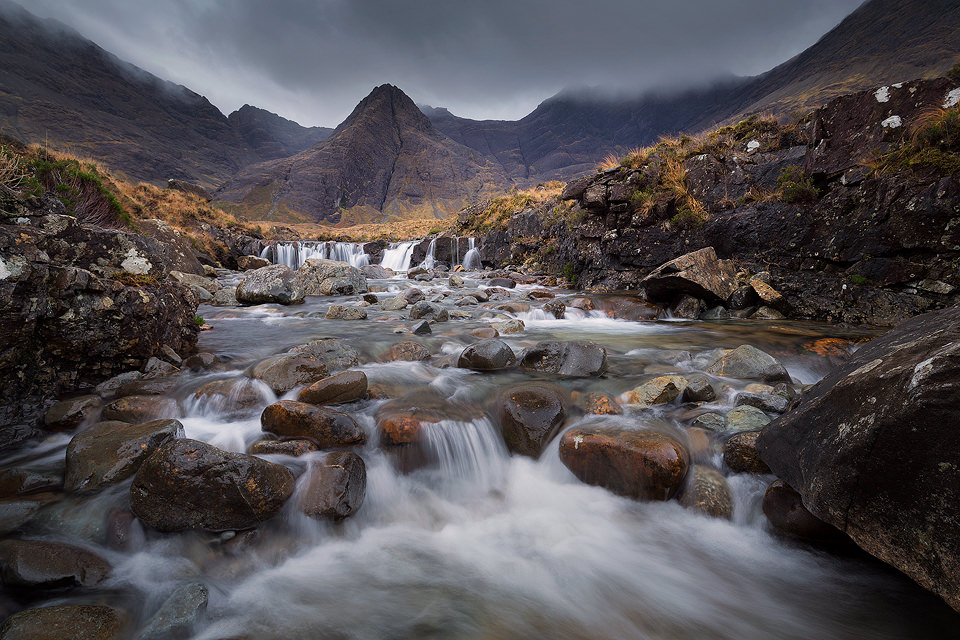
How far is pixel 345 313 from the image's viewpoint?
9266 millimetres

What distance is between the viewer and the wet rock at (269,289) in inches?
432

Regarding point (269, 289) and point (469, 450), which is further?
point (269, 289)

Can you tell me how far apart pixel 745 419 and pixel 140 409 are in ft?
20.7

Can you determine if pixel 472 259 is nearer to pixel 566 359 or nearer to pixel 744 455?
pixel 566 359

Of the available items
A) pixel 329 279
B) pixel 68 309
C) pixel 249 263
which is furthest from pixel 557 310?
pixel 249 263

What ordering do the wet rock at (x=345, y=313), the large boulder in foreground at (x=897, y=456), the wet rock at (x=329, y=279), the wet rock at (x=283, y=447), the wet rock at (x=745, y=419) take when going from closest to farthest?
the large boulder in foreground at (x=897, y=456), the wet rock at (x=283, y=447), the wet rock at (x=745, y=419), the wet rock at (x=345, y=313), the wet rock at (x=329, y=279)

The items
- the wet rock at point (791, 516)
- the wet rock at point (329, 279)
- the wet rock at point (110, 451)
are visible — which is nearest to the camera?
the wet rock at point (791, 516)

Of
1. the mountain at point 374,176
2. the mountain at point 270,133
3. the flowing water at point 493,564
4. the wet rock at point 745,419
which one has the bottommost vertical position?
the flowing water at point 493,564

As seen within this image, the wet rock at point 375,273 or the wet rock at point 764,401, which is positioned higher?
the wet rock at point 375,273

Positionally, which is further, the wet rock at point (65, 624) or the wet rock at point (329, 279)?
the wet rock at point (329, 279)

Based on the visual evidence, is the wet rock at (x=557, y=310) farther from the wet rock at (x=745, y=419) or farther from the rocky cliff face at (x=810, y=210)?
the wet rock at (x=745, y=419)

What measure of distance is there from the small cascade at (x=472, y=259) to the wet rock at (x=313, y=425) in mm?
18284

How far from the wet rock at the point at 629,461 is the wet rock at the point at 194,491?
2.75 meters

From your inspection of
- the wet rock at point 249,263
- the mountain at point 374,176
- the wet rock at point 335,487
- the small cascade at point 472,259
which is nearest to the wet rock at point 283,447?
the wet rock at point 335,487
